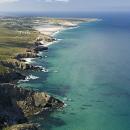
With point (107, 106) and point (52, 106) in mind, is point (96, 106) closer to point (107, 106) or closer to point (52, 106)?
point (107, 106)

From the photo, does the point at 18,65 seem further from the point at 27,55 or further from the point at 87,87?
the point at 87,87

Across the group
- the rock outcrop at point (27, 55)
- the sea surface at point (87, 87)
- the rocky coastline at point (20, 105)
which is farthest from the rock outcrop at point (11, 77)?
the rock outcrop at point (27, 55)

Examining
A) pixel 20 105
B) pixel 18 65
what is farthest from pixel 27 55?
pixel 20 105

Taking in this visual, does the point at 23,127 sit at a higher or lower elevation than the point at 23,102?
lower

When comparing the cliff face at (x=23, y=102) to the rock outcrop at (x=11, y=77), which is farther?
the rock outcrop at (x=11, y=77)

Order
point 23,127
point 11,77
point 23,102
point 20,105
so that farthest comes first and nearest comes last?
point 11,77
point 23,102
point 20,105
point 23,127

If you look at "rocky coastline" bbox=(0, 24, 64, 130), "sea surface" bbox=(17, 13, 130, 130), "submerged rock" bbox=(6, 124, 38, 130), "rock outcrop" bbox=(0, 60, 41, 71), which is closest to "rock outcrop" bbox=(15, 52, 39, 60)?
"sea surface" bbox=(17, 13, 130, 130)

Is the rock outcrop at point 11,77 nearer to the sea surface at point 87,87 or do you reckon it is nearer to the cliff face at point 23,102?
the sea surface at point 87,87
